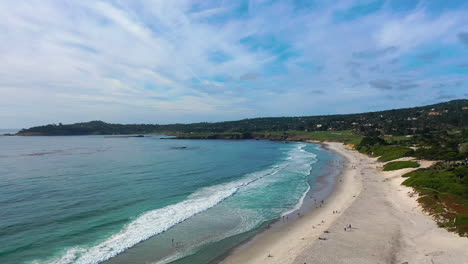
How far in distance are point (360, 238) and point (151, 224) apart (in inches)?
617

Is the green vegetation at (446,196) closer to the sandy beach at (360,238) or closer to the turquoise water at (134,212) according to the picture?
the sandy beach at (360,238)

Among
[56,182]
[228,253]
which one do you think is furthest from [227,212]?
[56,182]

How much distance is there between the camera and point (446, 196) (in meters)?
26.5

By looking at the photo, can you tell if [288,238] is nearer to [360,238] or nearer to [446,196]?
[360,238]

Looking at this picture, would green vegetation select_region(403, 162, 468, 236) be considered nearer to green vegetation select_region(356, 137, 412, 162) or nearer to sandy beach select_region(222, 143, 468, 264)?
sandy beach select_region(222, 143, 468, 264)

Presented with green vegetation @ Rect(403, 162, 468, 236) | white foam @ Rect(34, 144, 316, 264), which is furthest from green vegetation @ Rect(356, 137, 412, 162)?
white foam @ Rect(34, 144, 316, 264)

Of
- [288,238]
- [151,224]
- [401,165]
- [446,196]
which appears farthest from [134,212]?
[401,165]

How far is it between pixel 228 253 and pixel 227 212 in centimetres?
863

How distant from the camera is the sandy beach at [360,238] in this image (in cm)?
1623

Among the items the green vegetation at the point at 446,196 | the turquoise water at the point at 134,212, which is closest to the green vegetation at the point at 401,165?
the green vegetation at the point at 446,196

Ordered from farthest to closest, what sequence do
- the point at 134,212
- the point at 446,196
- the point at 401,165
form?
the point at 401,165 < the point at 446,196 < the point at 134,212

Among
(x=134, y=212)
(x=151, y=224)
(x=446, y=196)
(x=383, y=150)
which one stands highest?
(x=383, y=150)

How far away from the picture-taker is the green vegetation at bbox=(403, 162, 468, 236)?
2039 cm

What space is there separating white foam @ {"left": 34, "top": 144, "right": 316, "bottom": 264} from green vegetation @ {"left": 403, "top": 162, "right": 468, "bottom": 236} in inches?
465
